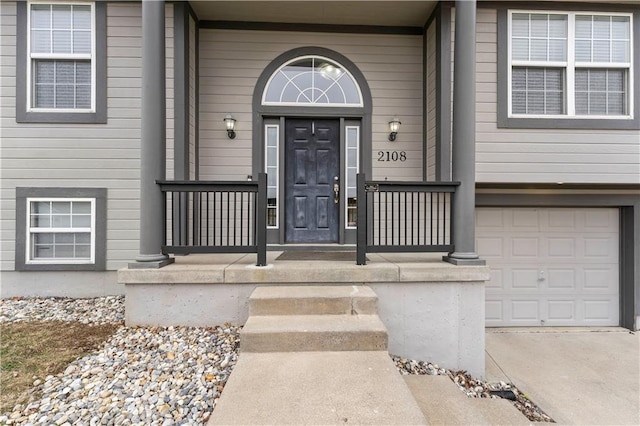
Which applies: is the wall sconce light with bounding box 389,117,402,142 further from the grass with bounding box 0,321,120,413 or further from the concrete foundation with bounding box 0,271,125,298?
the concrete foundation with bounding box 0,271,125,298

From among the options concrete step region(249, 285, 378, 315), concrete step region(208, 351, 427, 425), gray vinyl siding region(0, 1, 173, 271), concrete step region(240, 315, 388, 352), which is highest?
gray vinyl siding region(0, 1, 173, 271)

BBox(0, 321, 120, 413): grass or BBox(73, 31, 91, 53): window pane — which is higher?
BBox(73, 31, 91, 53): window pane

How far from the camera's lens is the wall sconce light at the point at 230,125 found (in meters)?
4.23

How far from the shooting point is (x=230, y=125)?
423 cm

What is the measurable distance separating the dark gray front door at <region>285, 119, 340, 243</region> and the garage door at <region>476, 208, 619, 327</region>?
220 cm

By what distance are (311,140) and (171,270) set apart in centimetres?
262

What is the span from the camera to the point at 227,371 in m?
2.12

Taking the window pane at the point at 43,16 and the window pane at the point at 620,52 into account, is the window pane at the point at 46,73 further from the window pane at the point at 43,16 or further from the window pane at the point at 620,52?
the window pane at the point at 620,52

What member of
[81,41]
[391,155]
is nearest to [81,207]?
[81,41]

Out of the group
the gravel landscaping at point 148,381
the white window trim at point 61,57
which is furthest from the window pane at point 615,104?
the white window trim at point 61,57

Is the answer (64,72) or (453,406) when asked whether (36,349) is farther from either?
(64,72)

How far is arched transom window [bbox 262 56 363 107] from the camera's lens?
14.5ft

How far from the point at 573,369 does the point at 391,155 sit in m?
3.21

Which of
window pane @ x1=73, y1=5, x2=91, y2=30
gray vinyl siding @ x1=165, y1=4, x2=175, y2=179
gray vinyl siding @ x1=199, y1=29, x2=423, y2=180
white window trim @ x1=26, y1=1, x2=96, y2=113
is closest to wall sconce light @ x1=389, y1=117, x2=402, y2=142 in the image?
gray vinyl siding @ x1=199, y1=29, x2=423, y2=180
